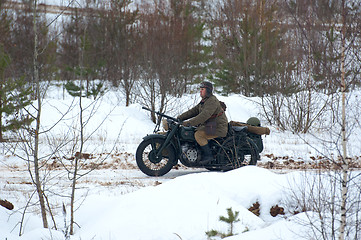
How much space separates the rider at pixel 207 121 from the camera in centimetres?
777

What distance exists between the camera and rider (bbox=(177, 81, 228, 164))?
7.77m

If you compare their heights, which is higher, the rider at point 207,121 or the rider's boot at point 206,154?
the rider at point 207,121

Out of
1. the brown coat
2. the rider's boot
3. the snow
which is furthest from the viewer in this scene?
the rider's boot

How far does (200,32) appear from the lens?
24703 millimetres

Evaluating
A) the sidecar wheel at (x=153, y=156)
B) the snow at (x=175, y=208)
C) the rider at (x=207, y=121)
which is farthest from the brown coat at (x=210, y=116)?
the snow at (x=175, y=208)

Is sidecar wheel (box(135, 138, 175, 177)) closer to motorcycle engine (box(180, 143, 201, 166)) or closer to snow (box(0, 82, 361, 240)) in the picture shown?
motorcycle engine (box(180, 143, 201, 166))

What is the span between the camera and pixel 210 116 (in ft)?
25.5

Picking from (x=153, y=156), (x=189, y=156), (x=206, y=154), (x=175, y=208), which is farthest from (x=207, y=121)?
(x=175, y=208)

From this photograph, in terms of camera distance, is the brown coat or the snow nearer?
the snow

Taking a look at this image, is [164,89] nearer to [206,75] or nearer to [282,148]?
[282,148]

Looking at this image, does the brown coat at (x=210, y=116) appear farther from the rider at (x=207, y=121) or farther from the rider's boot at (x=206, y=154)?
the rider's boot at (x=206, y=154)

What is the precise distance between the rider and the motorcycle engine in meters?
0.14

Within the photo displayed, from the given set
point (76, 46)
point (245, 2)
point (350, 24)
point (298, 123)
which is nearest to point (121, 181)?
point (350, 24)

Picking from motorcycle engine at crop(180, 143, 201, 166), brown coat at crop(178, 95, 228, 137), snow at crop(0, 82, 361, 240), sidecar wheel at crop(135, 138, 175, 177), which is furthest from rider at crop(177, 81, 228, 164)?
snow at crop(0, 82, 361, 240)
